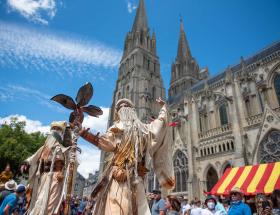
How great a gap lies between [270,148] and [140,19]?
41.0 m

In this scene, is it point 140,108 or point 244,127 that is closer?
point 244,127

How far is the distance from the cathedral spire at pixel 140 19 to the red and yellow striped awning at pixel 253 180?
40240mm

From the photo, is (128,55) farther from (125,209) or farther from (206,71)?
(125,209)

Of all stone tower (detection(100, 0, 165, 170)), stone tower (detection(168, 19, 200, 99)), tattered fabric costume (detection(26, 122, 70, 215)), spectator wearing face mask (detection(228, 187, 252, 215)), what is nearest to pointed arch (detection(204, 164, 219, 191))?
stone tower (detection(100, 0, 165, 170))

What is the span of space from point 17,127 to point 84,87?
22130mm

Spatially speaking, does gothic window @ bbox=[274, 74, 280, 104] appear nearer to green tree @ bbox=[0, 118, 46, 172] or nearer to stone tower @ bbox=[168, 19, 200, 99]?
stone tower @ bbox=[168, 19, 200, 99]

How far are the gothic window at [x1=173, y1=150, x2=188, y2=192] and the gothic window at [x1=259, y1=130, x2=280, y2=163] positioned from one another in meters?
8.60

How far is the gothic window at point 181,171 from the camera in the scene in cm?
2395

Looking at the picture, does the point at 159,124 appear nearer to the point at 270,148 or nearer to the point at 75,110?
the point at 75,110

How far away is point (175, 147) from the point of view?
26.7 meters

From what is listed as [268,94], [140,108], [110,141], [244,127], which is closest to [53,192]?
[110,141]

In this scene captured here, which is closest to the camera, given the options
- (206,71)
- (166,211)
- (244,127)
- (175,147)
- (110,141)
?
(110,141)

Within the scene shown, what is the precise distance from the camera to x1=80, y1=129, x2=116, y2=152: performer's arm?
2.48 meters

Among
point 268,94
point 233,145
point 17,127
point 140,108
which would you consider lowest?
point 233,145
